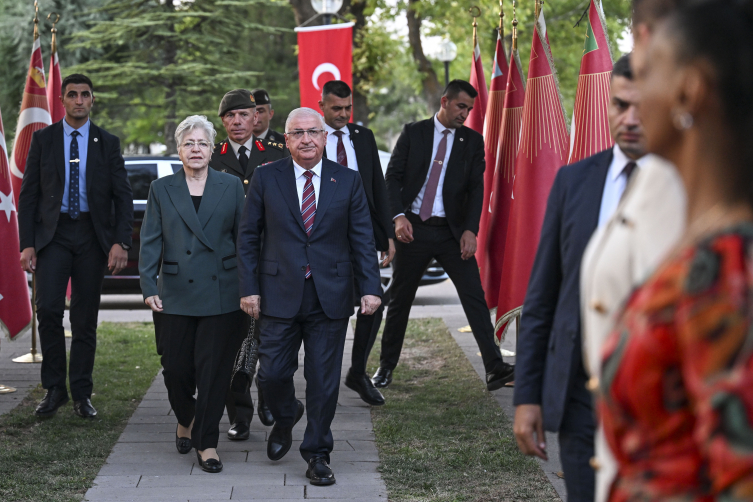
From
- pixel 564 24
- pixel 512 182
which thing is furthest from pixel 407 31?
pixel 512 182

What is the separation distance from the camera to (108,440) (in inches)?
226

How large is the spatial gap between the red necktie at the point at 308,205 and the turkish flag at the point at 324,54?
379 cm

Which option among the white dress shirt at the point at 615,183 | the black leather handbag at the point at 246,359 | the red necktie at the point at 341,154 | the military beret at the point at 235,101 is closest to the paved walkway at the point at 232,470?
the black leather handbag at the point at 246,359

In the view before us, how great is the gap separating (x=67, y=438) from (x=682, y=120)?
520cm

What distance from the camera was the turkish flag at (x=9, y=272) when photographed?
289 inches

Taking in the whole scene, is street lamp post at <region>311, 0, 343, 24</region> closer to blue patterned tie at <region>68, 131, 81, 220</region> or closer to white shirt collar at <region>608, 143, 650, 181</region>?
blue patterned tie at <region>68, 131, 81, 220</region>

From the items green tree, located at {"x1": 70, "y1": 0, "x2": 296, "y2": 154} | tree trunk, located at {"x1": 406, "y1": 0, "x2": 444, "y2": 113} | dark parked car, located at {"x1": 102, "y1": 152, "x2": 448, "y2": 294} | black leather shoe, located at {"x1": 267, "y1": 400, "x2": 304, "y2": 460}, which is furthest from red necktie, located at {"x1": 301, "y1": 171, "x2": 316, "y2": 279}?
green tree, located at {"x1": 70, "y1": 0, "x2": 296, "y2": 154}

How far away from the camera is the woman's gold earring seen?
1.29 metres

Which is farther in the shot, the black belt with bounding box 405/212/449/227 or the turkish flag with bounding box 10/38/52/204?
the turkish flag with bounding box 10/38/52/204

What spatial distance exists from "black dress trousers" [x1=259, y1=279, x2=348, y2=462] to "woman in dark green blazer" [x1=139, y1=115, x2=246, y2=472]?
295 mm

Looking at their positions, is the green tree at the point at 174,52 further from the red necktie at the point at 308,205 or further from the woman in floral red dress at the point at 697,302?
the woman in floral red dress at the point at 697,302

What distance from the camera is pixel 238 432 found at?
19.1 feet

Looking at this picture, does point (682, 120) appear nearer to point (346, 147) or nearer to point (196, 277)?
point (196, 277)

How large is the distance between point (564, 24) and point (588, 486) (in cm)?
2130
